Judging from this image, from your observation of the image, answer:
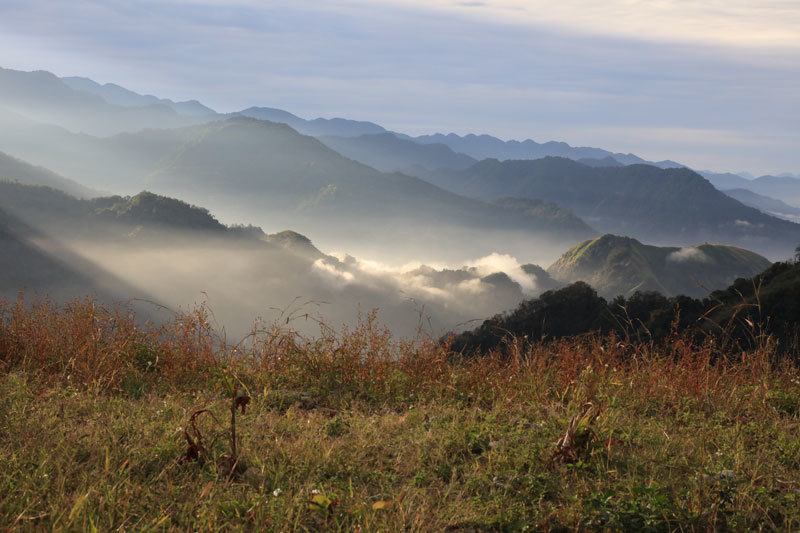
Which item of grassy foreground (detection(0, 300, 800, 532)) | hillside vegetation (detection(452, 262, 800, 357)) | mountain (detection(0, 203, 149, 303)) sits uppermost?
grassy foreground (detection(0, 300, 800, 532))

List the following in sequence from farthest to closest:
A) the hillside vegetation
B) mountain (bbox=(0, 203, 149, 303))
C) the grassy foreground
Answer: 1. mountain (bbox=(0, 203, 149, 303))
2. the hillside vegetation
3. the grassy foreground

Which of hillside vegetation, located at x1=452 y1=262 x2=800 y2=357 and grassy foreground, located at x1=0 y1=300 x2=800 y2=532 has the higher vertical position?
grassy foreground, located at x1=0 y1=300 x2=800 y2=532

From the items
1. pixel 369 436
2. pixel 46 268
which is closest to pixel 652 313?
pixel 369 436

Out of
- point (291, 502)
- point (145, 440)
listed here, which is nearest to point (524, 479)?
point (291, 502)

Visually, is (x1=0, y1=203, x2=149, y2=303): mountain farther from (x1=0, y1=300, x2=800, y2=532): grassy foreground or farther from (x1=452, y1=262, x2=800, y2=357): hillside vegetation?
(x1=0, y1=300, x2=800, y2=532): grassy foreground

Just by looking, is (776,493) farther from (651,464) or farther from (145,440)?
(145,440)

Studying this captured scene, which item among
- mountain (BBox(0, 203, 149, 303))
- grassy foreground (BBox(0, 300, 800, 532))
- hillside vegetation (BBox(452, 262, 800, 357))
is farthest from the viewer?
mountain (BBox(0, 203, 149, 303))

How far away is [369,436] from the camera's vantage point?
4.39 m

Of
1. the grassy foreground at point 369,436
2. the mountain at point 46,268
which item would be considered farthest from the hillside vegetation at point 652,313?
the mountain at point 46,268

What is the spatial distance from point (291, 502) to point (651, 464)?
255 cm

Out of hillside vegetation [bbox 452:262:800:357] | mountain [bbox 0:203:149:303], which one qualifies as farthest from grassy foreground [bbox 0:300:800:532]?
mountain [bbox 0:203:149:303]

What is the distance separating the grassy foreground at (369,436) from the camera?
3.21 metres

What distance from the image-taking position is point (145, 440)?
4051mm

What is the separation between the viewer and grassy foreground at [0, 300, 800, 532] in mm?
3205
